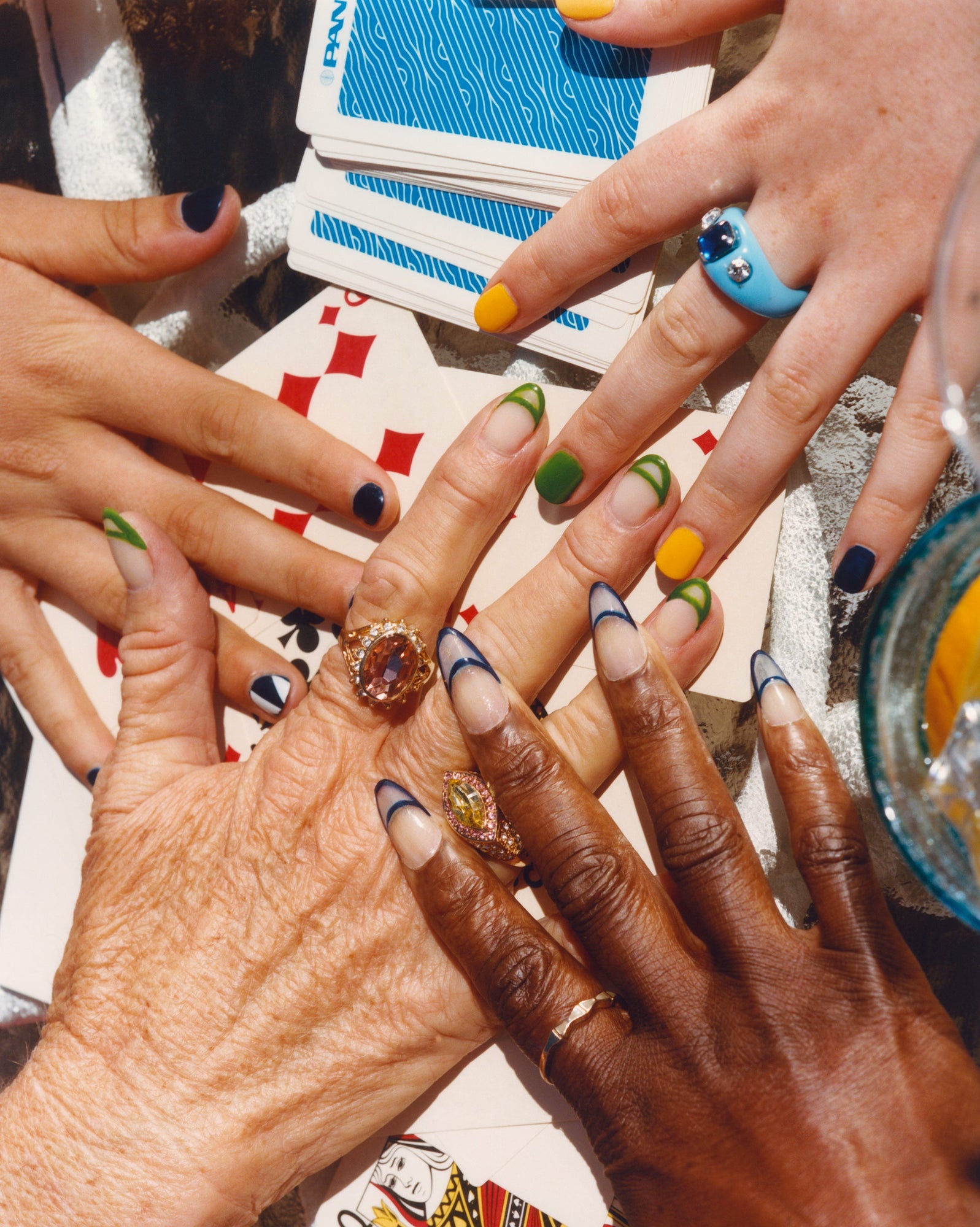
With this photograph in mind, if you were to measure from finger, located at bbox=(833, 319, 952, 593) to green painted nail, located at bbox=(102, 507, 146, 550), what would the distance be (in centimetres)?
102

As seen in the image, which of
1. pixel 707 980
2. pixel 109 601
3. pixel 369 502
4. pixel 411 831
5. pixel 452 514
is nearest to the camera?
pixel 707 980

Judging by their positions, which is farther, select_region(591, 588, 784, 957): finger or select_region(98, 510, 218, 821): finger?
select_region(98, 510, 218, 821): finger

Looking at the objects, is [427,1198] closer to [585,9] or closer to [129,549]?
[129,549]

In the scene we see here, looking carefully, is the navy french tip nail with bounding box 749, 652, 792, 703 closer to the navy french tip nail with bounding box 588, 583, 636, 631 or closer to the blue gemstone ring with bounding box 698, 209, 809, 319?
the navy french tip nail with bounding box 588, 583, 636, 631

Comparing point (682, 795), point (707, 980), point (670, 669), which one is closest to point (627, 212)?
point (670, 669)

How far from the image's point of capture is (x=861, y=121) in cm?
97

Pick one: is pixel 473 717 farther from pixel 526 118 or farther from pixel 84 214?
pixel 84 214

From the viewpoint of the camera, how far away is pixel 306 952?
3.72ft

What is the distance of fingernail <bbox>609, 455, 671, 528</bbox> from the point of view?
1.11 metres

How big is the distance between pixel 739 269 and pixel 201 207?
857 mm

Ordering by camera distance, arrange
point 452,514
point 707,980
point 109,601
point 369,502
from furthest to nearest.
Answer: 1. point 109,601
2. point 369,502
3. point 452,514
4. point 707,980

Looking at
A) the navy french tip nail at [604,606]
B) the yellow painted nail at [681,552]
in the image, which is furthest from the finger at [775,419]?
the navy french tip nail at [604,606]

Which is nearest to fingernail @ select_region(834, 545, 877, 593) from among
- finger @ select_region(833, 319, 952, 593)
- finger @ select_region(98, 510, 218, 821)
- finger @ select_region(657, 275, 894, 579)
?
finger @ select_region(833, 319, 952, 593)

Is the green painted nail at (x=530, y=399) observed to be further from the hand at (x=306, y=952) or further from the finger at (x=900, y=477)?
the finger at (x=900, y=477)
